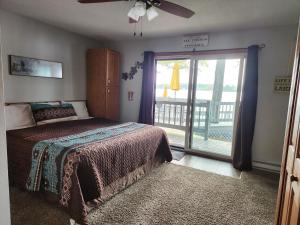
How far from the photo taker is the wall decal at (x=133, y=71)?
166 inches

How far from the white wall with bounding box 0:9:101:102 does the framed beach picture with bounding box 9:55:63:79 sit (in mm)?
67

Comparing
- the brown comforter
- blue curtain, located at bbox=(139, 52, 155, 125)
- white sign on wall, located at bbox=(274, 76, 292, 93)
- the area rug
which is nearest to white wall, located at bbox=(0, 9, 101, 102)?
the brown comforter

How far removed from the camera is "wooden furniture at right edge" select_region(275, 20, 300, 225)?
1020 millimetres

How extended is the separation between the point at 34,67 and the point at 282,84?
13.1ft

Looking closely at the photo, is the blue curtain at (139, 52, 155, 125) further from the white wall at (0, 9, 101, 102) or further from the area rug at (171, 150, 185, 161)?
the white wall at (0, 9, 101, 102)

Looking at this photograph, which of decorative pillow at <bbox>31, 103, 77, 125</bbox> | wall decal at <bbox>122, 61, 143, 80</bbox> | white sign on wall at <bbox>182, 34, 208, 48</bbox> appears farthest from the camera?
wall decal at <bbox>122, 61, 143, 80</bbox>

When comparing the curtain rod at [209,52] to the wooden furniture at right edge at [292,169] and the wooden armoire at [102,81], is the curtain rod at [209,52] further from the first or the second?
the wooden furniture at right edge at [292,169]

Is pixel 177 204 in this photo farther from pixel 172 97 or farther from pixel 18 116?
pixel 172 97

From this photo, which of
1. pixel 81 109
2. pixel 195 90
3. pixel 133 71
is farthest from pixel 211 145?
pixel 81 109

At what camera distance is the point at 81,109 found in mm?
3953

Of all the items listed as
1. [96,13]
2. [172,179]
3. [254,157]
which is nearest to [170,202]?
[172,179]

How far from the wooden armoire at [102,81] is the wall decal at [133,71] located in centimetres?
19

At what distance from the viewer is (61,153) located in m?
1.87

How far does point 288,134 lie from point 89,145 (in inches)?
68.2
